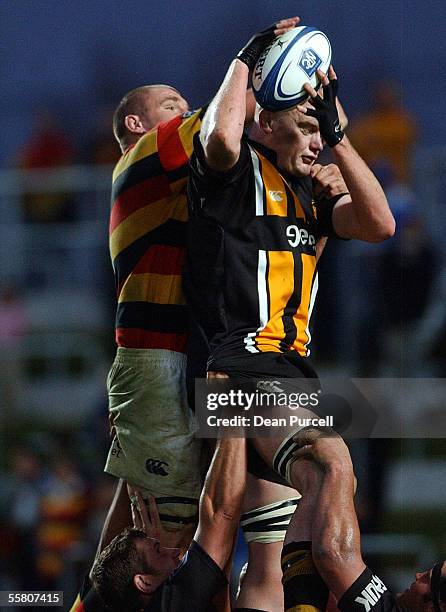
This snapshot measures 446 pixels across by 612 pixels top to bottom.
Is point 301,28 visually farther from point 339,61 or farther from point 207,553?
point 339,61

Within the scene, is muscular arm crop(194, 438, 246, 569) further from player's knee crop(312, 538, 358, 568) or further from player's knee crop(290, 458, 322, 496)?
player's knee crop(312, 538, 358, 568)

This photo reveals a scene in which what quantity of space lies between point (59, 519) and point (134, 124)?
279 cm

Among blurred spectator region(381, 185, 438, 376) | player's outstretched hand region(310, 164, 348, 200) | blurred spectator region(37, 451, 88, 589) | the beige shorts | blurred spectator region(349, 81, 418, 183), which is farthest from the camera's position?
blurred spectator region(349, 81, 418, 183)

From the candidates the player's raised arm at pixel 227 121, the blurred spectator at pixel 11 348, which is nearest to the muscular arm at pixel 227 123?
the player's raised arm at pixel 227 121

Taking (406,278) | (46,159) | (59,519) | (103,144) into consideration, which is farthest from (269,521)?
(46,159)

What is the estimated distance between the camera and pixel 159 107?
425cm

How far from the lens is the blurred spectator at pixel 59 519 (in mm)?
6219

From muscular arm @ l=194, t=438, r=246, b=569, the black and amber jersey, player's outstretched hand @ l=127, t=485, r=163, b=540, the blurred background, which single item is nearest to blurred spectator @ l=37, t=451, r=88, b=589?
the blurred background

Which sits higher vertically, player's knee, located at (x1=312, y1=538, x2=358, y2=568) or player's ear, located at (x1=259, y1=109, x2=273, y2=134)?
player's ear, located at (x1=259, y1=109, x2=273, y2=134)

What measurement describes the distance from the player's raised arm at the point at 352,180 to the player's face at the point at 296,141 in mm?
47

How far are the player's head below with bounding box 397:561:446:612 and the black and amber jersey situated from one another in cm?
78

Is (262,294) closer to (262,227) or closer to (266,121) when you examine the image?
(262,227)

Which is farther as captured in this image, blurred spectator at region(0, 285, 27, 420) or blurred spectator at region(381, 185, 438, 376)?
blurred spectator at region(0, 285, 27, 420)

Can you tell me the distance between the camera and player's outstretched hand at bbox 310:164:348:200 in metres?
3.79
